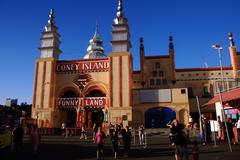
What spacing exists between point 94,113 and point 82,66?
8074mm

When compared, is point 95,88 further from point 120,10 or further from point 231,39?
point 231,39

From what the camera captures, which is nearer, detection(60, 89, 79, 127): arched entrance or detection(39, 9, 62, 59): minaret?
detection(60, 89, 79, 127): arched entrance

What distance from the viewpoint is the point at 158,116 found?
119 ft

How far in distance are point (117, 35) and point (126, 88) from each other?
904cm

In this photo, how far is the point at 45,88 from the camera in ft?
119

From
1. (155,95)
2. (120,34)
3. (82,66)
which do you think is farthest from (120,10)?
(155,95)

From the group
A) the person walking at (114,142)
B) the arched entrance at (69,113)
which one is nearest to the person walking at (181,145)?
the person walking at (114,142)

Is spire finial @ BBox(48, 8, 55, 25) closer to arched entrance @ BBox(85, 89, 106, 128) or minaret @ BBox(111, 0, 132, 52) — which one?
minaret @ BBox(111, 0, 132, 52)

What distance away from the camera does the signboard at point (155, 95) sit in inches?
1441

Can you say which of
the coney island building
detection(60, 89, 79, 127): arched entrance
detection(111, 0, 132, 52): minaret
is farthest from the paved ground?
detection(111, 0, 132, 52): minaret

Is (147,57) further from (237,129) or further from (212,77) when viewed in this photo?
(237,129)

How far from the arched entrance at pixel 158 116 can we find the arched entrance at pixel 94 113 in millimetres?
7457

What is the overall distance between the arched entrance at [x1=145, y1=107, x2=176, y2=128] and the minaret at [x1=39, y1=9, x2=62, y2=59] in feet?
60.3

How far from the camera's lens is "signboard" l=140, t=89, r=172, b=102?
36594 mm
